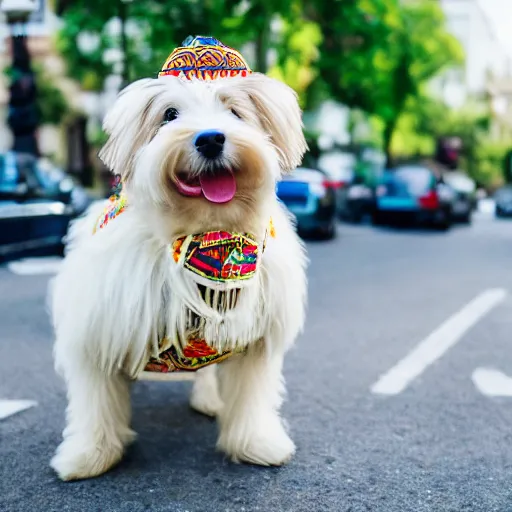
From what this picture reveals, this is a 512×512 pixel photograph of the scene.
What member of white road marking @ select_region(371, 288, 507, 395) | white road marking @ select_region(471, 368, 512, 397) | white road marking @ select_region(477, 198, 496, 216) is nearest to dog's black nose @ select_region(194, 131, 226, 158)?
white road marking @ select_region(371, 288, 507, 395)

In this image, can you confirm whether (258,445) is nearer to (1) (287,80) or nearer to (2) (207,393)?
(2) (207,393)

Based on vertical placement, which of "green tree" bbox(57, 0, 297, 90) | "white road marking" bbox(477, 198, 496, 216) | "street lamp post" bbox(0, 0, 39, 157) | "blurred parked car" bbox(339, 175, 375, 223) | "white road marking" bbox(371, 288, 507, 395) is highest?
"green tree" bbox(57, 0, 297, 90)

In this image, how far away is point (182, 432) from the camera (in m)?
3.59

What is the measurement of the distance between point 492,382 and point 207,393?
1762 millimetres

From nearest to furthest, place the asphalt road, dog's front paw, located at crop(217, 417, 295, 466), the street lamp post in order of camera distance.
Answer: the asphalt road, dog's front paw, located at crop(217, 417, 295, 466), the street lamp post

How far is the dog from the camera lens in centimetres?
256

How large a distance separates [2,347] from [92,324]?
111 inches

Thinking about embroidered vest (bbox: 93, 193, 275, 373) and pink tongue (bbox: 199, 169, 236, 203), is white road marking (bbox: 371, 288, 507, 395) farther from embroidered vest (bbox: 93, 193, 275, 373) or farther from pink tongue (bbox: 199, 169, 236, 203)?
pink tongue (bbox: 199, 169, 236, 203)

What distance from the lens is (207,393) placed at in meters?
3.84

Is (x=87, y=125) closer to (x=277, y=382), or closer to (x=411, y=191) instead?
(x=411, y=191)

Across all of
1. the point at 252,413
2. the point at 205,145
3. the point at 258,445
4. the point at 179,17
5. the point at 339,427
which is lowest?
the point at 339,427

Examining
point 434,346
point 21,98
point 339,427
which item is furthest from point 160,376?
point 21,98

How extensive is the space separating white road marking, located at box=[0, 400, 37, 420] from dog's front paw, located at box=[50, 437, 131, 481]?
87cm

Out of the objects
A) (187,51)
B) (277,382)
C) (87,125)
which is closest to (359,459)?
(277,382)
